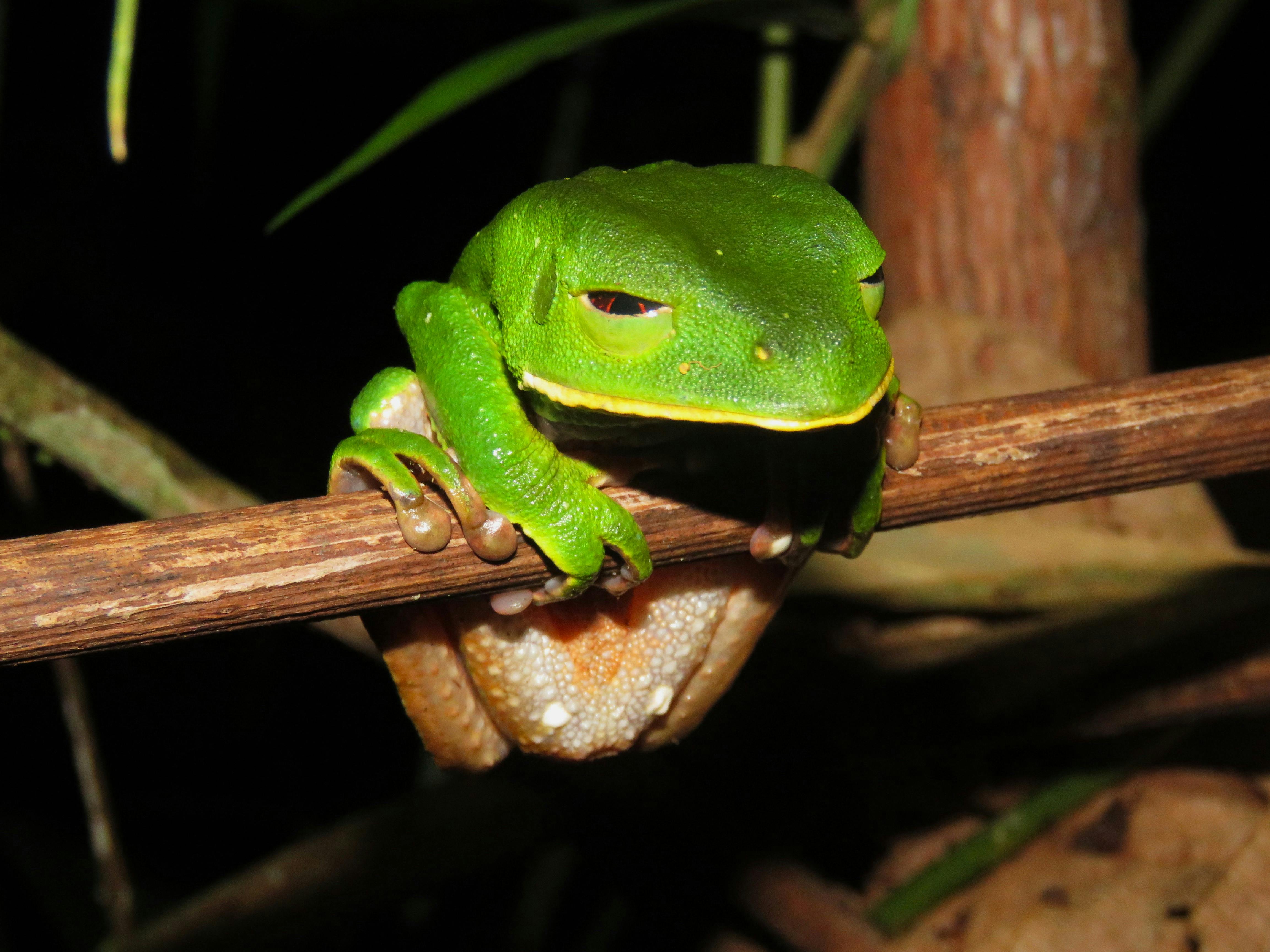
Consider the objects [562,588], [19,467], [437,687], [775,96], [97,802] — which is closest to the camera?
[562,588]

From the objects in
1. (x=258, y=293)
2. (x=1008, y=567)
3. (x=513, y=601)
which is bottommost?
(x=1008, y=567)

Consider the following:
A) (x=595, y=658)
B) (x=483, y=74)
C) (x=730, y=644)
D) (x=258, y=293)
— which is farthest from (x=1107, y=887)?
(x=258, y=293)

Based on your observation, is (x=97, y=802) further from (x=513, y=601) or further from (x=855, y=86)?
(x=855, y=86)

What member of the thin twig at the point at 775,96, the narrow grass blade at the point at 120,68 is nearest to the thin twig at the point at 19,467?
the narrow grass blade at the point at 120,68

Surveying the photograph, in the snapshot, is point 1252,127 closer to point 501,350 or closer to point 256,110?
point 256,110

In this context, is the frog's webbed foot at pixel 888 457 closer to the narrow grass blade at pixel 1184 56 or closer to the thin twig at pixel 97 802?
the thin twig at pixel 97 802
